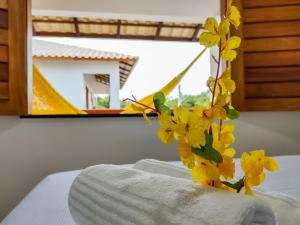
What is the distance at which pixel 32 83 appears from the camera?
5.21 ft

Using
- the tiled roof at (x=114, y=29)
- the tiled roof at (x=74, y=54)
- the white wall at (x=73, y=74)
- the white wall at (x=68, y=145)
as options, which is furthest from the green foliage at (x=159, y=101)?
the white wall at (x=73, y=74)

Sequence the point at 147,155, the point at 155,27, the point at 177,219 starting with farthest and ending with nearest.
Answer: the point at 155,27 → the point at 147,155 → the point at 177,219

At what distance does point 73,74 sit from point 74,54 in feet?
1.42

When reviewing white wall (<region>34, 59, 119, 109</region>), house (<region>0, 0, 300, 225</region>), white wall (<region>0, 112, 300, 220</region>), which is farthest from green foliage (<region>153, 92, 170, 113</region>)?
white wall (<region>34, 59, 119, 109</region>)

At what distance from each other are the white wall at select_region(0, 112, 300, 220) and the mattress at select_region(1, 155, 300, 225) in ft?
1.97

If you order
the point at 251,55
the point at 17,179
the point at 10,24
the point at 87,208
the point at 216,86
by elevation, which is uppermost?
the point at 10,24

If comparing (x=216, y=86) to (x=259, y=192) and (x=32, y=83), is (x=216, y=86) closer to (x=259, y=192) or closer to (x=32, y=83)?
(x=259, y=192)

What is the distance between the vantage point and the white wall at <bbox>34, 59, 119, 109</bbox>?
180 inches

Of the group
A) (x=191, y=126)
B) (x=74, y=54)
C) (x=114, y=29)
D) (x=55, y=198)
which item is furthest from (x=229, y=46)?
(x=74, y=54)

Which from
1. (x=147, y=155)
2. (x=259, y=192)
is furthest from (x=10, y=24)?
(x=259, y=192)

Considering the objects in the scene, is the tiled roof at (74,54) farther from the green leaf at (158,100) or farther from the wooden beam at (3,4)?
the green leaf at (158,100)

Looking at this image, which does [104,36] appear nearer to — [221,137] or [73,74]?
[73,74]

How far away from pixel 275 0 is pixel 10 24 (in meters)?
1.36

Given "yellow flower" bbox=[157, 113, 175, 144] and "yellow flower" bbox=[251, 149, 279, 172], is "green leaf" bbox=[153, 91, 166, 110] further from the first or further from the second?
"yellow flower" bbox=[251, 149, 279, 172]
